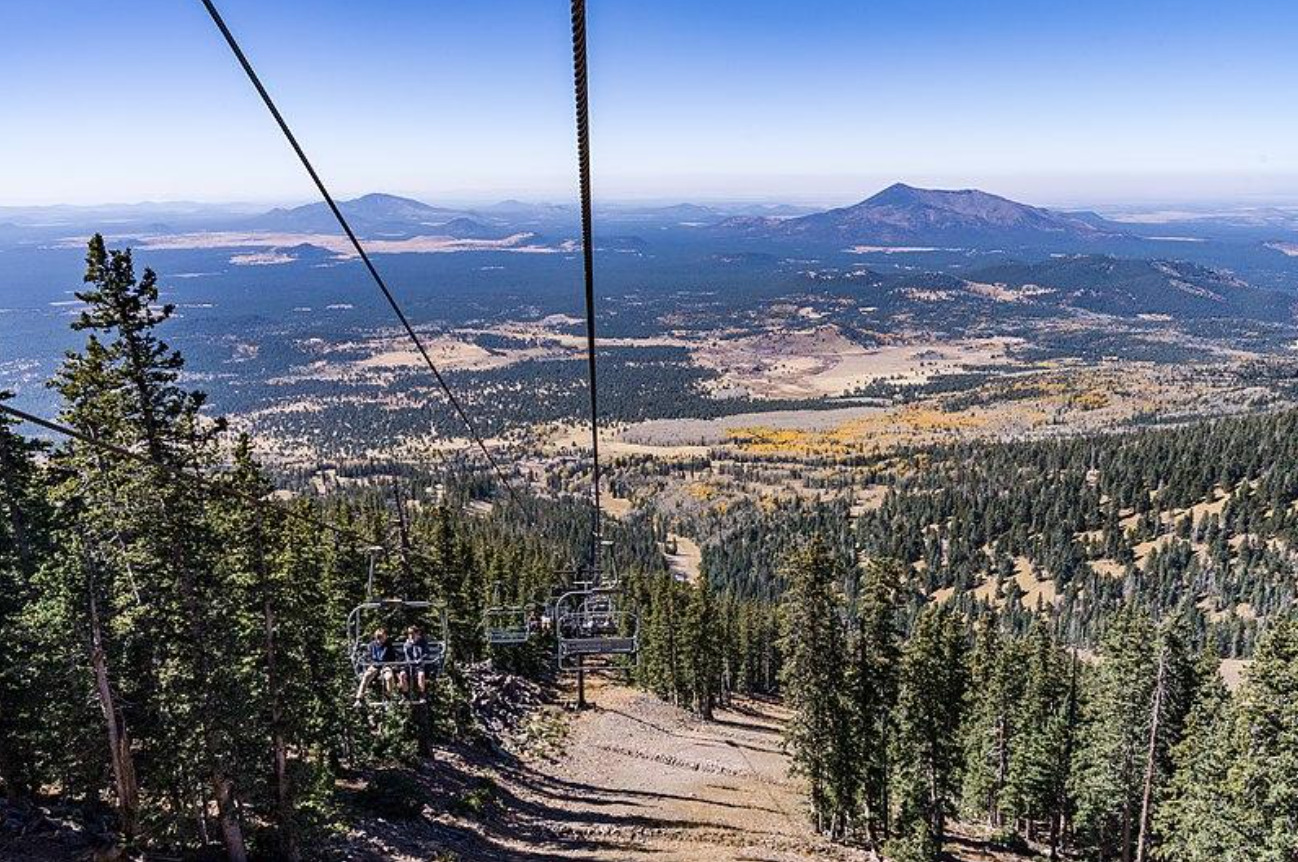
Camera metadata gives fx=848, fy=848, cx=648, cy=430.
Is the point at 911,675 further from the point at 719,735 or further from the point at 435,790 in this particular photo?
the point at 719,735

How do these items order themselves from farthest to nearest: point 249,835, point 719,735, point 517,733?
point 719,735 < point 517,733 < point 249,835

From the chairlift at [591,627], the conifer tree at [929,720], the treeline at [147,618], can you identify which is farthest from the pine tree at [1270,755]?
the treeline at [147,618]

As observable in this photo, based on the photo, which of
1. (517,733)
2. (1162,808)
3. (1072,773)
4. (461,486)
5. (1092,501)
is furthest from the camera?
(461,486)

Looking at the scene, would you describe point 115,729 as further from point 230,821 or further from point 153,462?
point 153,462

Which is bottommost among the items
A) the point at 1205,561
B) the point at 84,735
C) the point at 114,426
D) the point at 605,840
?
the point at 1205,561

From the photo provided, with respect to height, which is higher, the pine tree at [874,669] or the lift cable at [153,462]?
the lift cable at [153,462]

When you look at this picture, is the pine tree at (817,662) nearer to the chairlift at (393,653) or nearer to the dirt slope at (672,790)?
the dirt slope at (672,790)

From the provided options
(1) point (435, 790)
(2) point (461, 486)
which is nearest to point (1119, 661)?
(1) point (435, 790)
